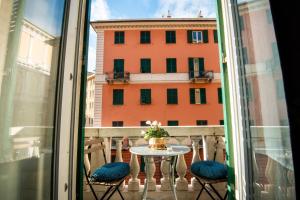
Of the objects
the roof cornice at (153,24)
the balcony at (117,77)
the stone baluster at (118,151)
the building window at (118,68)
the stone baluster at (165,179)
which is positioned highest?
the roof cornice at (153,24)

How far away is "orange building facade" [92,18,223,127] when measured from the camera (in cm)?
1490

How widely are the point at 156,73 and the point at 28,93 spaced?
1423cm

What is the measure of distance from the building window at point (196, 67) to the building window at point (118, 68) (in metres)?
5.24

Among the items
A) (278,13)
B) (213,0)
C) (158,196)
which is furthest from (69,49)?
(158,196)

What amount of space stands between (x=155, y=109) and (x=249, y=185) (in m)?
13.5

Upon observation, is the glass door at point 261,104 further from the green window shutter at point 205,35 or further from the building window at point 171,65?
the green window shutter at point 205,35

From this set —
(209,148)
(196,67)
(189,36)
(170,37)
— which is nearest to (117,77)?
(170,37)

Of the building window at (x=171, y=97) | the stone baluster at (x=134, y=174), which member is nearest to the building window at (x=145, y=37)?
the building window at (x=171, y=97)

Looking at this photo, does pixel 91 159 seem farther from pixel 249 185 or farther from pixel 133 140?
pixel 249 185

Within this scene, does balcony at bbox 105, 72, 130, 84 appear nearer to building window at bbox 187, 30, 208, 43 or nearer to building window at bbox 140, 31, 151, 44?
building window at bbox 140, 31, 151, 44

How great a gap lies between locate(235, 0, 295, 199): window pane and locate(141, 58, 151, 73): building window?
13651 millimetres

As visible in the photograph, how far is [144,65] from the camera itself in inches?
603

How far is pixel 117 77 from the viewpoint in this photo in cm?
1480

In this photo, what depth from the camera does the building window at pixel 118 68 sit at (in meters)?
14.8
